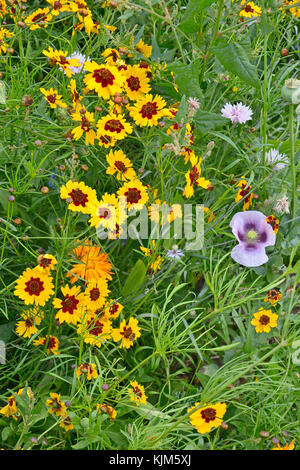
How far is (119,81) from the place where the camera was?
1.17m

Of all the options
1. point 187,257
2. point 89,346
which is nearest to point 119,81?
point 187,257

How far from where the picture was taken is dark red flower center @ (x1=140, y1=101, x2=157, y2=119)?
4.03 ft

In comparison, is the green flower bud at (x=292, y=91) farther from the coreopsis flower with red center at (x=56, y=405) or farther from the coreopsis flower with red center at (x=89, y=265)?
the coreopsis flower with red center at (x=56, y=405)

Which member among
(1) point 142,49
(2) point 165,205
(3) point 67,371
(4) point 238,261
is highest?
(1) point 142,49

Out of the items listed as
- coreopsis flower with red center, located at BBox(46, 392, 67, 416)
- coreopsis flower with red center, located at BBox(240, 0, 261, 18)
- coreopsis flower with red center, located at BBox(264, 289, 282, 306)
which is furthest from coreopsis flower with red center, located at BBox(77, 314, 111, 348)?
coreopsis flower with red center, located at BBox(240, 0, 261, 18)

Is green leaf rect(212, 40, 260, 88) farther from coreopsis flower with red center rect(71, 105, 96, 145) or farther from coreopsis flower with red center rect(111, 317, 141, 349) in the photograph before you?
coreopsis flower with red center rect(111, 317, 141, 349)

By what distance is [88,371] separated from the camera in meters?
1.02

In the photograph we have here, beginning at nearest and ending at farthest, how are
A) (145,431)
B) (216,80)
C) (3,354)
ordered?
(145,431), (3,354), (216,80)

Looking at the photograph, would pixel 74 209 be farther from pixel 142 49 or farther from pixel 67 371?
pixel 142 49

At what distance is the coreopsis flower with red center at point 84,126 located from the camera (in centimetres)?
116

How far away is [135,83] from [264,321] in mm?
581

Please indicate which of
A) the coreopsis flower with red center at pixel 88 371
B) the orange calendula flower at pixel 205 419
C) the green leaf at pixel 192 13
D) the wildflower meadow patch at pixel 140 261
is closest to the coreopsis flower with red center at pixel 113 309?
the wildflower meadow patch at pixel 140 261

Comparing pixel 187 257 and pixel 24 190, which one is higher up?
pixel 24 190
